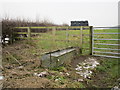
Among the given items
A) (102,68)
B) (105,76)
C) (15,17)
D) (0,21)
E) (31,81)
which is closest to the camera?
(31,81)

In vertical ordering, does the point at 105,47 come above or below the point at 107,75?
above

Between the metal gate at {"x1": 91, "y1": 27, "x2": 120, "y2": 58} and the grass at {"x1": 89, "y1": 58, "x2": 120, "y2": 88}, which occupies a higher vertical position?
the metal gate at {"x1": 91, "y1": 27, "x2": 120, "y2": 58}

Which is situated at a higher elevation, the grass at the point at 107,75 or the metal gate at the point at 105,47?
the metal gate at the point at 105,47

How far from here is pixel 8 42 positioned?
815 centimetres

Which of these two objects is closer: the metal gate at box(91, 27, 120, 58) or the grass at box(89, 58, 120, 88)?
the grass at box(89, 58, 120, 88)

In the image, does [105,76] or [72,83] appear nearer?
[72,83]

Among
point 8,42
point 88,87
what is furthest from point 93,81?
point 8,42

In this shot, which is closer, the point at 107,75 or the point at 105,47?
the point at 107,75

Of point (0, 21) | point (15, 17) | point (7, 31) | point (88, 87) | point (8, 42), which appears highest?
point (15, 17)

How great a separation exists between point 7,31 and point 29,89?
6668 mm

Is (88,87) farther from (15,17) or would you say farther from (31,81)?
(15,17)

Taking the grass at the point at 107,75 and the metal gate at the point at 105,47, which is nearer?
the grass at the point at 107,75

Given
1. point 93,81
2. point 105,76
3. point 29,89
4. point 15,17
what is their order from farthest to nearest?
point 15,17, point 105,76, point 93,81, point 29,89

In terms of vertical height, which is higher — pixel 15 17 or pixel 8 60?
pixel 15 17
